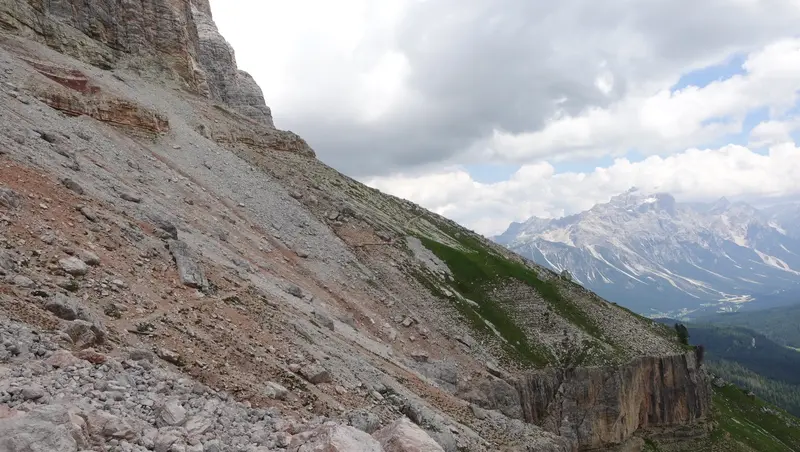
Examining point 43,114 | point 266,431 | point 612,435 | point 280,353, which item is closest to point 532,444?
point 280,353

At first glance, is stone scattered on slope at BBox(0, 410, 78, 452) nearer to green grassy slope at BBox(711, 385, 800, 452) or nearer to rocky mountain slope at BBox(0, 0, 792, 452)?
rocky mountain slope at BBox(0, 0, 792, 452)

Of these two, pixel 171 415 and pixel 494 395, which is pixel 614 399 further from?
pixel 171 415

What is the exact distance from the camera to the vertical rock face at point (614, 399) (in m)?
52.0

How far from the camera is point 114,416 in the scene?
1129cm

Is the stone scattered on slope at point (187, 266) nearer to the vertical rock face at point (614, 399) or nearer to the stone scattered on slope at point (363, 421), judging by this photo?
the stone scattered on slope at point (363, 421)

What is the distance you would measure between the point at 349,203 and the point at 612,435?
1683 inches

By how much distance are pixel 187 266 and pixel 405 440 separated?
1502cm

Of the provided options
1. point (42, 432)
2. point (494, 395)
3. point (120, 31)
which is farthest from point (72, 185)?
point (120, 31)

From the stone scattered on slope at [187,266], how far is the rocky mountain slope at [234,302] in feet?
0.38

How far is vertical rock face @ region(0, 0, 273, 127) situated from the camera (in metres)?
55.8

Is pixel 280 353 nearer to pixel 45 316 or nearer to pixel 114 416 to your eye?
pixel 45 316

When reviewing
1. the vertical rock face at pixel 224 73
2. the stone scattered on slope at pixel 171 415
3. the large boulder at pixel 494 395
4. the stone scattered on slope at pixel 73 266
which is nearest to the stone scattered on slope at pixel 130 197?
the stone scattered on slope at pixel 73 266

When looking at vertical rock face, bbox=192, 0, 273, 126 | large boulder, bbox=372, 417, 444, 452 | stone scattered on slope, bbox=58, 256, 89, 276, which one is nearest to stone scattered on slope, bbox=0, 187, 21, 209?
stone scattered on slope, bbox=58, 256, 89, 276

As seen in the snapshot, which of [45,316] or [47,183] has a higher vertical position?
[47,183]
